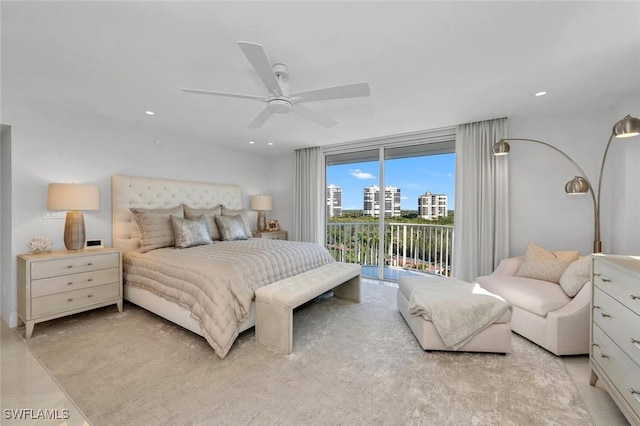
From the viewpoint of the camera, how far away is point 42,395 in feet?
5.79

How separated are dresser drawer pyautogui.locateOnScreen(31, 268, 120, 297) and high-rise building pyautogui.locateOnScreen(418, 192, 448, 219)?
4600 mm

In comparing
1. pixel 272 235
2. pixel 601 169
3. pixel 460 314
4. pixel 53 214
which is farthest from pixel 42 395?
pixel 601 169

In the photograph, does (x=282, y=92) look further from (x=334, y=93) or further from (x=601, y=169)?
(x=601, y=169)

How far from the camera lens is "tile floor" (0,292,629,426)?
61.1 inches

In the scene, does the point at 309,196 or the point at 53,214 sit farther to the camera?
the point at 309,196

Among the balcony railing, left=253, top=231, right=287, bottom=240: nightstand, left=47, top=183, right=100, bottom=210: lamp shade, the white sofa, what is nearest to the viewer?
the white sofa

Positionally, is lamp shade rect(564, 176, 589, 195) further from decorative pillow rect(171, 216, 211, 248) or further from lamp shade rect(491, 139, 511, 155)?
decorative pillow rect(171, 216, 211, 248)

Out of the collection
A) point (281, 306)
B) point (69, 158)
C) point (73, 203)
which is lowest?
point (281, 306)

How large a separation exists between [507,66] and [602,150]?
2.04 m

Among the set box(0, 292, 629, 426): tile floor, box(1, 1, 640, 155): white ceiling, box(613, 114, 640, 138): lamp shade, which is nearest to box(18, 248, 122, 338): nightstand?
box(0, 292, 629, 426): tile floor

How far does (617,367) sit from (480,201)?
2.42 metres

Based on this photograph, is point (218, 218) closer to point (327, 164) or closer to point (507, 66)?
point (327, 164)

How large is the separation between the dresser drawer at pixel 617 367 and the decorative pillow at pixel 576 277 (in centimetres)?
79

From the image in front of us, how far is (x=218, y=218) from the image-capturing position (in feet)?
13.0
